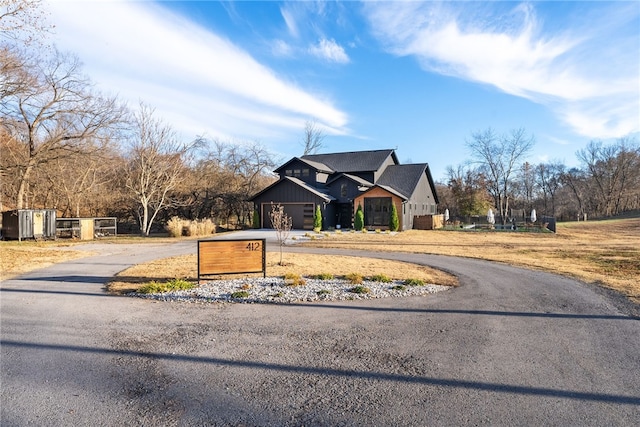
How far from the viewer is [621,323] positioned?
5.86 m

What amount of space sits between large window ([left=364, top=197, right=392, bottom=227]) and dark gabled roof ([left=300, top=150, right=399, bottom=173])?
4.68 metres

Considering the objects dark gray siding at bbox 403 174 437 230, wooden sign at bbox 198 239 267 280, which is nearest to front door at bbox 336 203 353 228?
dark gray siding at bbox 403 174 437 230

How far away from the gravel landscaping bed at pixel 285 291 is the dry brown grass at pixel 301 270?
97cm

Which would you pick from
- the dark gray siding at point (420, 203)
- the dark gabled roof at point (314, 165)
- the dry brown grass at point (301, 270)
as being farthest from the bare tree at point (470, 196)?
the dry brown grass at point (301, 270)

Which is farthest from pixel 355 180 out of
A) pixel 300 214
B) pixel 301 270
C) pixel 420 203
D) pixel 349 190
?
pixel 301 270

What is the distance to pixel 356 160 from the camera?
36.3 m

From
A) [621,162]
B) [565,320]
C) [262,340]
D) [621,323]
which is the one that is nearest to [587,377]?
[565,320]

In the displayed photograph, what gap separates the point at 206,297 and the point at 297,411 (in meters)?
4.72

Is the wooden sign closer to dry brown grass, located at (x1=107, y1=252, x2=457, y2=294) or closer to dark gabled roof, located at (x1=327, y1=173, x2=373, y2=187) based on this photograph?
dry brown grass, located at (x1=107, y1=252, x2=457, y2=294)

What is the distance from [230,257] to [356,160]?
28757 millimetres

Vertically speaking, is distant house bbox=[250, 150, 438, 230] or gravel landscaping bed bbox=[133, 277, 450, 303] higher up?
distant house bbox=[250, 150, 438, 230]

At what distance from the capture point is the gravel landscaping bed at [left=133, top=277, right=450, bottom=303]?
7.36 metres

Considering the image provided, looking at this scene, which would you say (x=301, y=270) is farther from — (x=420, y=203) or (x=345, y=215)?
(x=420, y=203)

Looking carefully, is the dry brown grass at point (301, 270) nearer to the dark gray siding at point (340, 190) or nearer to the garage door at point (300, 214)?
the garage door at point (300, 214)
